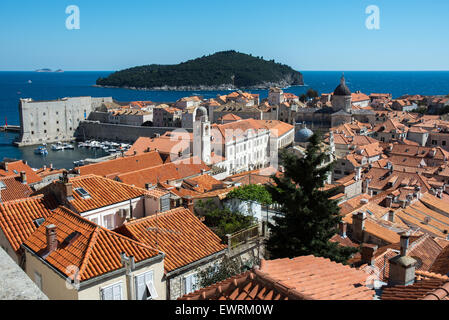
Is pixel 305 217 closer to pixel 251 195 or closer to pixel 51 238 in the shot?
pixel 251 195

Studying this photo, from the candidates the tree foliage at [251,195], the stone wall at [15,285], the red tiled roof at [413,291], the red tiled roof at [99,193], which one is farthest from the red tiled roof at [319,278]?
the red tiled roof at [99,193]

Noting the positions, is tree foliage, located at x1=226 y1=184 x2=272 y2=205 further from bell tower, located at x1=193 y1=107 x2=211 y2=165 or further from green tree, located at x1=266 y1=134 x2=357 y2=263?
bell tower, located at x1=193 y1=107 x2=211 y2=165

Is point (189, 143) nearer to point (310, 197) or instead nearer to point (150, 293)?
point (310, 197)

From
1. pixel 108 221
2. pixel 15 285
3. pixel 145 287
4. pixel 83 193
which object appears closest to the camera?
pixel 15 285

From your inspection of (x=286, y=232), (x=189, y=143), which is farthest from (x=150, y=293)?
(x=189, y=143)

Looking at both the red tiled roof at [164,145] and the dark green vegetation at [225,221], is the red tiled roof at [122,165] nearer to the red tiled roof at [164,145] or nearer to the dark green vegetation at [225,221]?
the red tiled roof at [164,145]

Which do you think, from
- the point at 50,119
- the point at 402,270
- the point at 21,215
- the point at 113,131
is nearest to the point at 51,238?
the point at 21,215

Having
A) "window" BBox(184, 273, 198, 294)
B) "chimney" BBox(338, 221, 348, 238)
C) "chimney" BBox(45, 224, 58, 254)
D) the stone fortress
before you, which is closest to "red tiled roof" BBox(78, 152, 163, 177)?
"chimney" BBox(338, 221, 348, 238)
